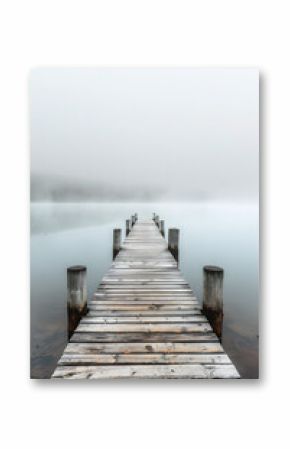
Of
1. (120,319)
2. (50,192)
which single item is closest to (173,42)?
(50,192)

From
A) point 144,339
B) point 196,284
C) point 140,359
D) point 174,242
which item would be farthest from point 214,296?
point 196,284

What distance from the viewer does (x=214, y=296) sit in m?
2.85

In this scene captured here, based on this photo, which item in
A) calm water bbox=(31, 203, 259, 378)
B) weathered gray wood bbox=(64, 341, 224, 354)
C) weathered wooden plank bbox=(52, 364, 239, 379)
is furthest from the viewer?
calm water bbox=(31, 203, 259, 378)

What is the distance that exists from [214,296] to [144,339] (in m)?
0.80

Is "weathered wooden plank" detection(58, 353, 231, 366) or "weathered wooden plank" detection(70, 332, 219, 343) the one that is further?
"weathered wooden plank" detection(70, 332, 219, 343)

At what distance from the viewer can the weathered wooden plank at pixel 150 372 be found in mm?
2129

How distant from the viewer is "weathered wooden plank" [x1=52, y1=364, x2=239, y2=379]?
2.13m

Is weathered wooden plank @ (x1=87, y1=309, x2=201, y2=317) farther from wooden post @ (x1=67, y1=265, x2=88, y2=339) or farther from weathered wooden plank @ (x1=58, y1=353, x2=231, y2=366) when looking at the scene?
weathered wooden plank @ (x1=58, y1=353, x2=231, y2=366)

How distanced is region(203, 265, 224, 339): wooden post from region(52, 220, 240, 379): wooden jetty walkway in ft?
0.28

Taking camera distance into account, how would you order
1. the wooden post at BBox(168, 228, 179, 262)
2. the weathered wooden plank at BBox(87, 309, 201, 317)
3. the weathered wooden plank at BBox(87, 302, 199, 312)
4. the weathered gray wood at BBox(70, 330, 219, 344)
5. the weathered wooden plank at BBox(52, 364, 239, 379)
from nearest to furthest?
the weathered wooden plank at BBox(52, 364, 239, 379) → the weathered gray wood at BBox(70, 330, 219, 344) → the weathered wooden plank at BBox(87, 309, 201, 317) → the weathered wooden plank at BBox(87, 302, 199, 312) → the wooden post at BBox(168, 228, 179, 262)

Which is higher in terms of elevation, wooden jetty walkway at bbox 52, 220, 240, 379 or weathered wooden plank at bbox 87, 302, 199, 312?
weathered wooden plank at bbox 87, 302, 199, 312

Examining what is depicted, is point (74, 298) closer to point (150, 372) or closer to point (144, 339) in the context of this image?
point (144, 339)

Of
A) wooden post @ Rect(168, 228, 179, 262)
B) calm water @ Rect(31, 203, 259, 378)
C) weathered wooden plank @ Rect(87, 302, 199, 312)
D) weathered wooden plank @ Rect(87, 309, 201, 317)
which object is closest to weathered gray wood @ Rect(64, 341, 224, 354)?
weathered wooden plank @ Rect(87, 309, 201, 317)

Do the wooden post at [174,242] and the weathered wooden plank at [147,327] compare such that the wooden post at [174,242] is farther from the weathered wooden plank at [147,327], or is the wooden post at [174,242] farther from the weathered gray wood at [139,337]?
the weathered gray wood at [139,337]
